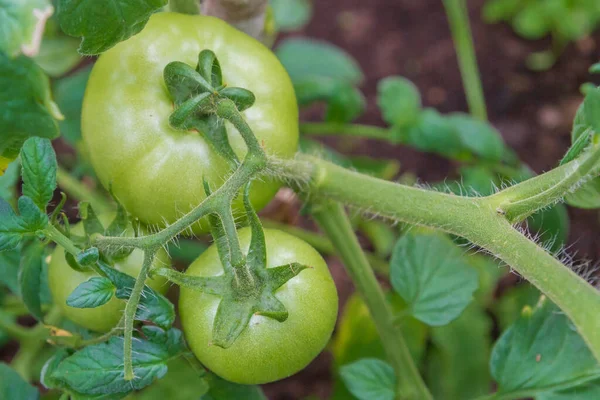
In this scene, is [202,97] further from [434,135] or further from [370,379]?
[434,135]

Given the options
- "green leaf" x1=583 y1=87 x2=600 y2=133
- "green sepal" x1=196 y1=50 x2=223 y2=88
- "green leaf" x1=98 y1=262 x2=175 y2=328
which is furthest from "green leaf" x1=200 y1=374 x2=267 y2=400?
"green leaf" x1=583 y1=87 x2=600 y2=133

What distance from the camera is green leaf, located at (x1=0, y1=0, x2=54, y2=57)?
0.61m

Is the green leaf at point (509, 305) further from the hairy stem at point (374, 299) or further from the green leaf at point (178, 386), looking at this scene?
the green leaf at point (178, 386)

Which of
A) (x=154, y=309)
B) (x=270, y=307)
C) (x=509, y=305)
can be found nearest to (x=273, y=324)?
(x=270, y=307)

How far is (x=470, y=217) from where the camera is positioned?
68cm

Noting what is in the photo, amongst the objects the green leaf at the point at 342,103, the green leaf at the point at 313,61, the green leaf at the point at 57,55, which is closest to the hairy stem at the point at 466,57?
the green leaf at the point at 313,61

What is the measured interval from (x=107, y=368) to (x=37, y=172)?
20cm

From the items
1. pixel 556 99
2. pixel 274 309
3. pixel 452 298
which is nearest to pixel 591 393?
pixel 452 298

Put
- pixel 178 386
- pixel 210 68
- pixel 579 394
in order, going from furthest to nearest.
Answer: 1. pixel 178 386
2. pixel 579 394
3. pixel 210 68

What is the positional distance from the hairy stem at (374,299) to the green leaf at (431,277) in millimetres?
34

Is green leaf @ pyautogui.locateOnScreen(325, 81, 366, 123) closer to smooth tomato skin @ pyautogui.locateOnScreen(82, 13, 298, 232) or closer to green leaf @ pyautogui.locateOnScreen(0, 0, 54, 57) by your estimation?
smooth tomato skin @ pyautogui.locateOnScreen(82, 13, 298, 232)

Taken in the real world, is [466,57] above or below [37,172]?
above

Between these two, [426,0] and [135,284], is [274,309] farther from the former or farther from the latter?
[426,0]

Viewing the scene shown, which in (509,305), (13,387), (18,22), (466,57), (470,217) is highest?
(466,57)
